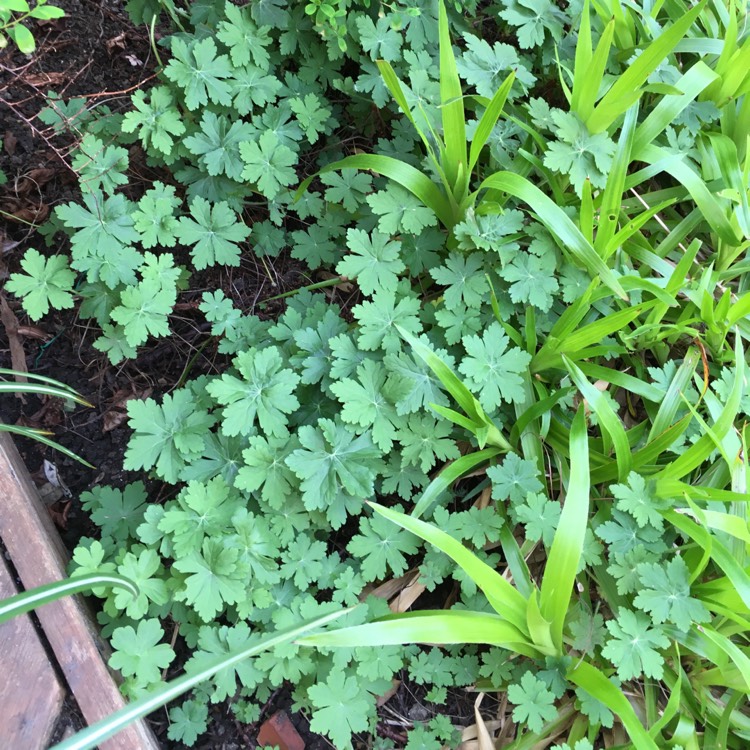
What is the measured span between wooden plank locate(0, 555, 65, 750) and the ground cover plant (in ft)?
0.57

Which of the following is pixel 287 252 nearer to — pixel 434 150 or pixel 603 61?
pixel 434 150

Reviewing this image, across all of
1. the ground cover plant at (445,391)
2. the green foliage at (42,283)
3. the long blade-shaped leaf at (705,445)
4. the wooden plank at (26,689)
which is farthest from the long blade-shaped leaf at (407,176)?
the wooden plank at (26,689)

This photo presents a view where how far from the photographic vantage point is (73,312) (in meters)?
2.34

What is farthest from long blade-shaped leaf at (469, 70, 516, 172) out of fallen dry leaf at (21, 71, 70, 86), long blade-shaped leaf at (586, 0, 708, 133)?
fallen dry leaf at (21, 71, 70, 86)

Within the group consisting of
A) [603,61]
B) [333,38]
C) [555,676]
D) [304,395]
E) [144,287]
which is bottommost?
[555,676]

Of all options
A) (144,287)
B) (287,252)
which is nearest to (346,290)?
(287,252)

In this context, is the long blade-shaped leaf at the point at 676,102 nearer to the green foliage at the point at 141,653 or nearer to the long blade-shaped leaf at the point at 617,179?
the long blade-shaped leaf at the point at 617,179

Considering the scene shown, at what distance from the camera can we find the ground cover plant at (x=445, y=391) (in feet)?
5.47

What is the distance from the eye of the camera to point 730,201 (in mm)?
2156

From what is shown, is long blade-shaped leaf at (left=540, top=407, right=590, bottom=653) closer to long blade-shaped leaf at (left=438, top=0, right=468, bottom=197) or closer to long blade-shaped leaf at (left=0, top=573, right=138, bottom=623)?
long blade-shaped leaf at (left=438, top=0, right=468, bottom=197)

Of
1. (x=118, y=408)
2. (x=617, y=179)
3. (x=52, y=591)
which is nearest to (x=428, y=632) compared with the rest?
(x=52, y=591)

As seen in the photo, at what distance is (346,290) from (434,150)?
63 centimetres

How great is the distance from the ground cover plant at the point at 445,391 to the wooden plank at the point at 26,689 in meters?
0.17

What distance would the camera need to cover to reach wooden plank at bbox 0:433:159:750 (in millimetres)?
1406
